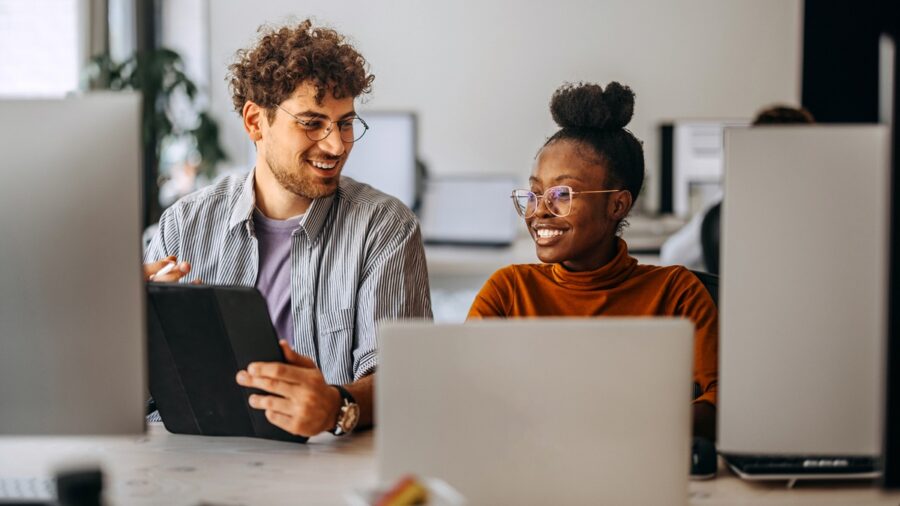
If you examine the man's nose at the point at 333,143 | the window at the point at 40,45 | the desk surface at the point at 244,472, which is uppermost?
the window at the point at 40,45

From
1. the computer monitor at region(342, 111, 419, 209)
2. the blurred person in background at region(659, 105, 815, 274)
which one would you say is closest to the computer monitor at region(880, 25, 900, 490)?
the blurred person in background at region(659, 105, 815, 274)

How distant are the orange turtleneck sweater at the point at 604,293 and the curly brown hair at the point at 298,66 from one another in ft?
1.76

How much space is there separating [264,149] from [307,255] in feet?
0.89

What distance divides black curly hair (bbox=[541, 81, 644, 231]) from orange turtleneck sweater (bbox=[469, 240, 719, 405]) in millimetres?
138

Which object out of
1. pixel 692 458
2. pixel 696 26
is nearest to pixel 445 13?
pixel 696 26

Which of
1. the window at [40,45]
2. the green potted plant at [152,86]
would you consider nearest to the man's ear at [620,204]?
the window at [40,45]

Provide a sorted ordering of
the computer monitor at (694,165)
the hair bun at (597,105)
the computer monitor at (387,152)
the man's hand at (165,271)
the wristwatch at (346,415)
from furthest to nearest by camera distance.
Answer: the computer monitor at (694,165)
the computer monitor at (387,152)
the hair bun at (597,105)
the man's hand at (165,271)
the wristwatch at (346,415)

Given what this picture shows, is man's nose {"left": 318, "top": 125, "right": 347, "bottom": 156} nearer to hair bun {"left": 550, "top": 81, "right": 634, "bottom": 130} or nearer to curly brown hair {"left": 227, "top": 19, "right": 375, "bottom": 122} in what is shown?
curly brown hair {"left": 227, "top": 19, "right": 375, "bottom": 122}

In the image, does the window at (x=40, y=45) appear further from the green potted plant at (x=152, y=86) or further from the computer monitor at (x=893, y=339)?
the computer monitor at (x=893, y=339)

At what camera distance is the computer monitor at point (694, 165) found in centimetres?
495

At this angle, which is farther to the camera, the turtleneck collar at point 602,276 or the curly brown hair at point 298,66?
the curly brown hair at point 298,66

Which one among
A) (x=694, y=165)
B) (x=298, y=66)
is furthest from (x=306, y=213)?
(x=694, y=165)

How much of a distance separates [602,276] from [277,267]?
0.67 metres

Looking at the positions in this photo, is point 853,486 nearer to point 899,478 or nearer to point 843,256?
point 899,478
